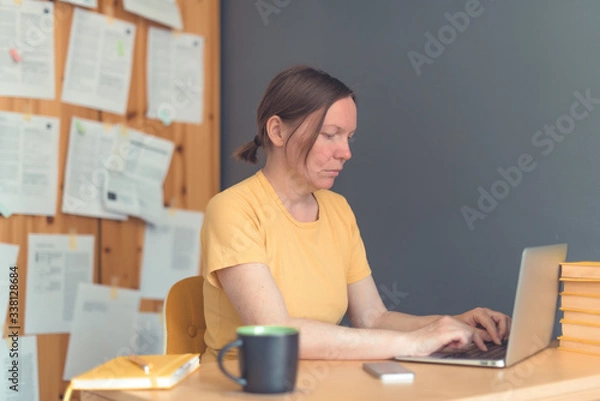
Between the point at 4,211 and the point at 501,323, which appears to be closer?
the point at 501,323

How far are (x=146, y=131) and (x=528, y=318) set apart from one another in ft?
5.63

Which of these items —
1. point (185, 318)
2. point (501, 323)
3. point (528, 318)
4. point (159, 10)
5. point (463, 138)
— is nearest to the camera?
point (528, 318)

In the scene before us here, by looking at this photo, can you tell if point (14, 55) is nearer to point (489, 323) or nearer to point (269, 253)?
point (269, 253)

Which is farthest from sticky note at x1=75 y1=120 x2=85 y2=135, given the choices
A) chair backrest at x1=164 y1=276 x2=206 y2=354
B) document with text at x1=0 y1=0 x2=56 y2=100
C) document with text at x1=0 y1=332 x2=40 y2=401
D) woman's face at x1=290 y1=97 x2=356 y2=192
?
woman's face at x1=290 y1=97 x2=356 y2=192

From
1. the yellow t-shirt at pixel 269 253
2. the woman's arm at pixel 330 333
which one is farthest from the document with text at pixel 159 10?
the woman's arm at pixel 330 333

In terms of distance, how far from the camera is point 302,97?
183 cm

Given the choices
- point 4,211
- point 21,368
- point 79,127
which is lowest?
point 21,368

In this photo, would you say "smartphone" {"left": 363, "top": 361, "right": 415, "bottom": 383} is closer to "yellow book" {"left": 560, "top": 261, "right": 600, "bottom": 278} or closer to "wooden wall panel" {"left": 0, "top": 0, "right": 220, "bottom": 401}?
"yellow book" {"left": 560, "top": 261, "right": 600, "bottom": 278}

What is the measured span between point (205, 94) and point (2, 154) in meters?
0.82

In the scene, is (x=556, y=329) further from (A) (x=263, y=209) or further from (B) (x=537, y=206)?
(A) (x=263, y=209)

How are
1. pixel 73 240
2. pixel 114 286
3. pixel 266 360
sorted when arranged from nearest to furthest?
pixel 266 360, pixel 73 240, pixel 114 286

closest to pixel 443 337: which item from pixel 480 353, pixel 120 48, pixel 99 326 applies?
pixel 480 353

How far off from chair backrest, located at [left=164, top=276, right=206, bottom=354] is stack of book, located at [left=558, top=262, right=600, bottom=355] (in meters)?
0.81

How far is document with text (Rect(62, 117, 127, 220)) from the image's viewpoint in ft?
8.67
